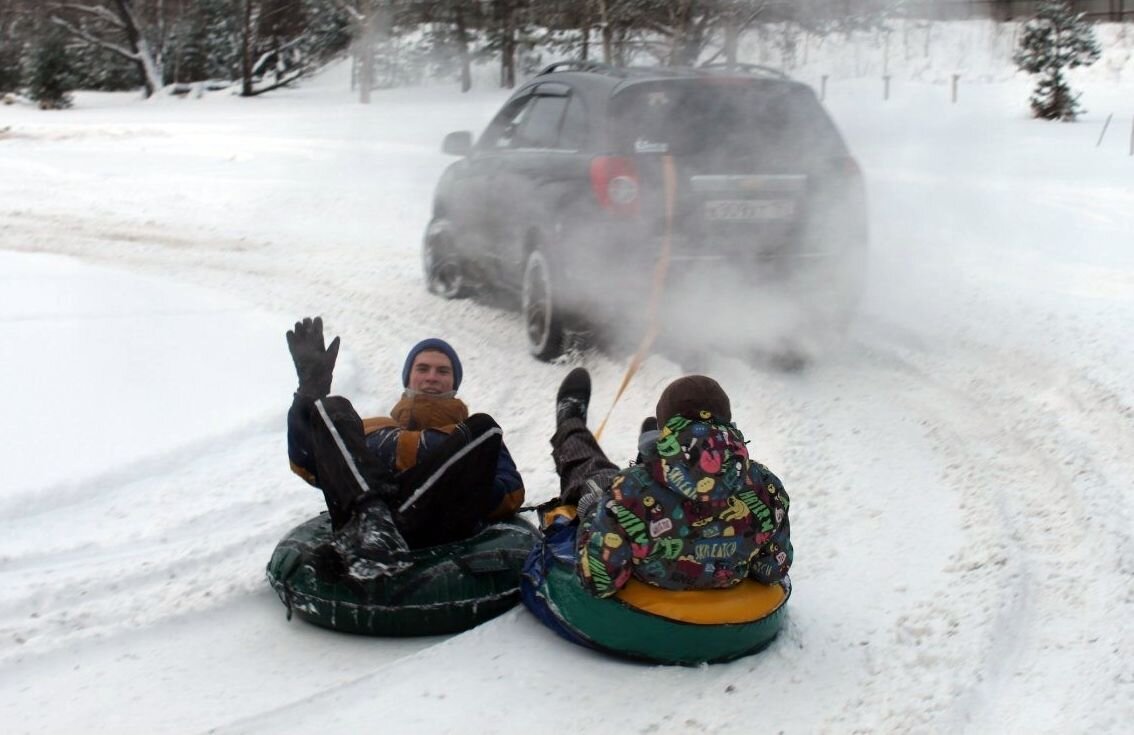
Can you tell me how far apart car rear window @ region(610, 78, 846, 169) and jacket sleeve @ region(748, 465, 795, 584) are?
10.9 ft

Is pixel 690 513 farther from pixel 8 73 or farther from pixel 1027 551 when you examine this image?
pixel 8 73

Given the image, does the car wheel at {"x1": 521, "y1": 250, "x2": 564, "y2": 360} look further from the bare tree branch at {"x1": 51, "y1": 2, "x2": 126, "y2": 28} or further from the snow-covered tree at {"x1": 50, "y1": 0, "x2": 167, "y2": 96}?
the bare tree branch at {"x1": 51, "y1": 2, "x2": 126, "y2": 28}

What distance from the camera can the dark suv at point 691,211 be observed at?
6.88 metres

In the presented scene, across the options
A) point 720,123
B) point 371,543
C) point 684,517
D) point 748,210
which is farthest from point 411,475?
point 720,123

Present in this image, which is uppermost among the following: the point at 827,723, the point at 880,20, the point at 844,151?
the point at 880,20

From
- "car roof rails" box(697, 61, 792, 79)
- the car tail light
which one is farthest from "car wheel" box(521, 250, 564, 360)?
"car roof rails" box(697, 61, 792, 79)

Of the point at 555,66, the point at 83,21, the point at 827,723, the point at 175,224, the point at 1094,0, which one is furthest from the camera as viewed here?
the point at 83,21

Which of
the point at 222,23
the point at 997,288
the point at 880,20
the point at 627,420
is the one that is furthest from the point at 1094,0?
the point at 627,420

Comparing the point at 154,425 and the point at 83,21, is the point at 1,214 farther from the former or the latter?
the point at 83,21

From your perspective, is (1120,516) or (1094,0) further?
(1094,0)

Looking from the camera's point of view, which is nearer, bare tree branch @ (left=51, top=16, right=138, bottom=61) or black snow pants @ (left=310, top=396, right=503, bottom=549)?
black snow pants @ (left=310, top=396, right=503, bottom=549)

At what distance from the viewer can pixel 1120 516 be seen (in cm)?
499

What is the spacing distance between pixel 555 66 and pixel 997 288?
3641 mm

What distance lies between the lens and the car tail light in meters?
6.86
